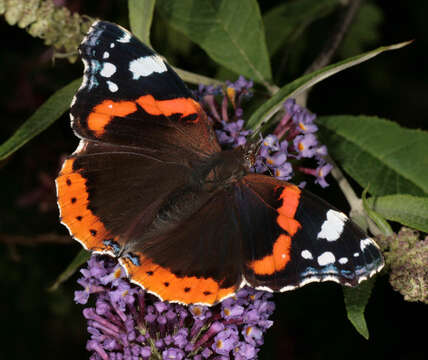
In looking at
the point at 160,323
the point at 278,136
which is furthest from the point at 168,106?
the point at 160,323

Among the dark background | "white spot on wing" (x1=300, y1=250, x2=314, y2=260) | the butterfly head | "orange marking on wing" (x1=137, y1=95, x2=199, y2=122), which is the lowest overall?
the dark background

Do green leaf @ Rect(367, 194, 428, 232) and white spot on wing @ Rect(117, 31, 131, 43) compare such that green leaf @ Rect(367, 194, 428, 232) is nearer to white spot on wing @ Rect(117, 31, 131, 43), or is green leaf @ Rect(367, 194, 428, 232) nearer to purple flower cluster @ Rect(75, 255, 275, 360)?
purple flower cluster @ Rect(75, 255, 275, 360)

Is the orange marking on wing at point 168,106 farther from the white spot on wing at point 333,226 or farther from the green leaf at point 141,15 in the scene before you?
the white spot on wing at point 333,226

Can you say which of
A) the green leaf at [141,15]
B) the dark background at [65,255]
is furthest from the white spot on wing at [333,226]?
the dark background at [65,255]

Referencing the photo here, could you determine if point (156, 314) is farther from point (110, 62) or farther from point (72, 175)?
point (110, 62)

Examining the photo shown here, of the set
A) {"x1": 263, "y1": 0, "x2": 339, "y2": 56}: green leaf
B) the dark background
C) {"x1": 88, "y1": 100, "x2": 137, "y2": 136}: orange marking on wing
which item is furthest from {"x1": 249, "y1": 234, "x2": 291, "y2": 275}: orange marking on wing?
{"x1": 263, "y1": 0, "x2": 339, "y2": 56}: green leaf

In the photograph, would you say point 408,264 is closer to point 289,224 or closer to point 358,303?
point 358,303

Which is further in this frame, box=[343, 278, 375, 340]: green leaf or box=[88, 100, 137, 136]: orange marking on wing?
box=[88, 100, 137, 136]: orange marking on wing
